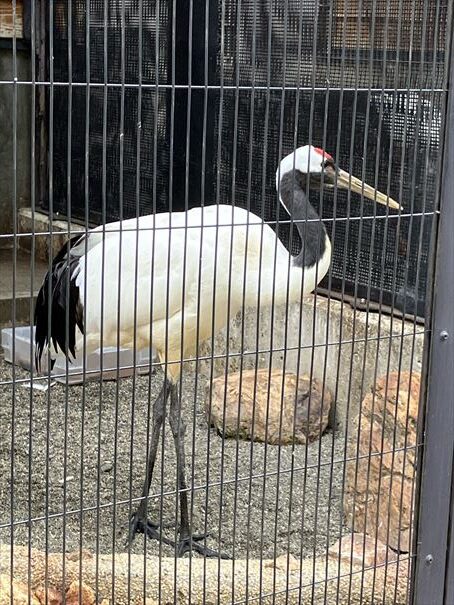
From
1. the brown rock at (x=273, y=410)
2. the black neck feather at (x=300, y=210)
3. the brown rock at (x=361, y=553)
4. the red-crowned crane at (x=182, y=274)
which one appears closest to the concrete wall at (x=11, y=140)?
the brown rock at (x=273, y=410)

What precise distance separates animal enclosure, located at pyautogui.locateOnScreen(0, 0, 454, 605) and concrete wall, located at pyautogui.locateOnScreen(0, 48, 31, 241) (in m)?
0.45

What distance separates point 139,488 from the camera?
199 inches

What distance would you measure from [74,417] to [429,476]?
9.84 feet

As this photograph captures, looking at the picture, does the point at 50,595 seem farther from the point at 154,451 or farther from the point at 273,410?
the point at 273,410

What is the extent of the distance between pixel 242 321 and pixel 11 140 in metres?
4.74

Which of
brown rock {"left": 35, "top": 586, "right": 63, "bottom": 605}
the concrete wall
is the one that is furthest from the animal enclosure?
the concrete wall

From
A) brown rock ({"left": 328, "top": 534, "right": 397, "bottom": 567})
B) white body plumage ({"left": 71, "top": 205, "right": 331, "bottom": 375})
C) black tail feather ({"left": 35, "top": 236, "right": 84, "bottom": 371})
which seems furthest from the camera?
black tail feather ({"left": 35, "top": 236, "right": 84, "bottom": 371})

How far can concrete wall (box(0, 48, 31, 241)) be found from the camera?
786cm

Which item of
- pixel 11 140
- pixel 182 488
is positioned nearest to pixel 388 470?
pixel 182 488

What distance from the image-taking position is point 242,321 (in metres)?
3.49

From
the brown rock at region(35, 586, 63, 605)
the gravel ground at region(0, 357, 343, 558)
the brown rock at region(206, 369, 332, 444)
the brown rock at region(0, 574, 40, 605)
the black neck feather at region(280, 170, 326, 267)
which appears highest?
the black neck feather at region(280, 170, 326, 267)

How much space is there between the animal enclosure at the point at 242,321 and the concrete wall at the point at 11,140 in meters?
0.45

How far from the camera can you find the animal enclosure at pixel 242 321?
9.75 ft

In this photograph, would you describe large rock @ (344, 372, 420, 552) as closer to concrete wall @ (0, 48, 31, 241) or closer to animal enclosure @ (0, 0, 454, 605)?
animal enclosure @ (0, 0, 454, 605)
